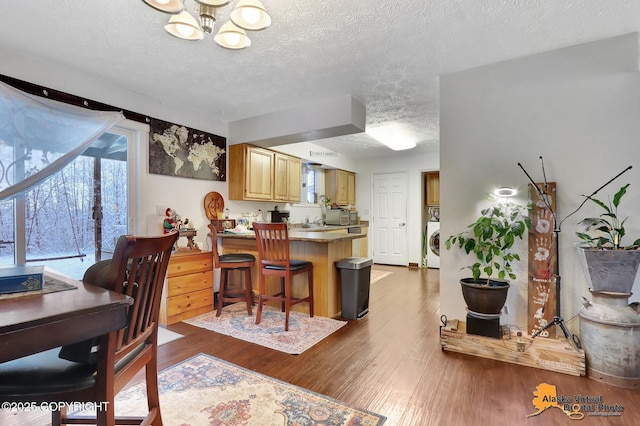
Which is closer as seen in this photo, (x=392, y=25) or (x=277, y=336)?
(x=392, y=25)

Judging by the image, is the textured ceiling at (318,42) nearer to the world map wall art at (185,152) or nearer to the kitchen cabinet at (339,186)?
the world map wall art at (185,152)

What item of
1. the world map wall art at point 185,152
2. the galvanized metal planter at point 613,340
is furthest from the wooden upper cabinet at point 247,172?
the galvanized metal planter at point 613,340

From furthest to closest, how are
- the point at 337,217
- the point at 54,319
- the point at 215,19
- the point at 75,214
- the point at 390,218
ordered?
the point at 390,218 → the point at 337,217 → the point at 75,214 → the point at 215,19 → the point at 54,319

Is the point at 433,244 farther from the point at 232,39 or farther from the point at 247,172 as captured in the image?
the point at 232,39

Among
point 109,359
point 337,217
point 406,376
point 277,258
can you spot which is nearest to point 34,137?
point 277,258

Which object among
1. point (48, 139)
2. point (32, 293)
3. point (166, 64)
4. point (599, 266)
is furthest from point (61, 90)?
point (599, 266)

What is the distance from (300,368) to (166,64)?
274 cm

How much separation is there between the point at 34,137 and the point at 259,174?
2432mm

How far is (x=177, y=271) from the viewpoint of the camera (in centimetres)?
320

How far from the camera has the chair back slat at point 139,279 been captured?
3.52 ft

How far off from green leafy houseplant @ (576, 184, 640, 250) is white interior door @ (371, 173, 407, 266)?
4222 mm

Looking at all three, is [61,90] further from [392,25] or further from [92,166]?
[392,25]

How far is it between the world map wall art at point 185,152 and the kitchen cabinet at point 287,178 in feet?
2.73

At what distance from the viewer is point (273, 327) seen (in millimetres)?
2977
